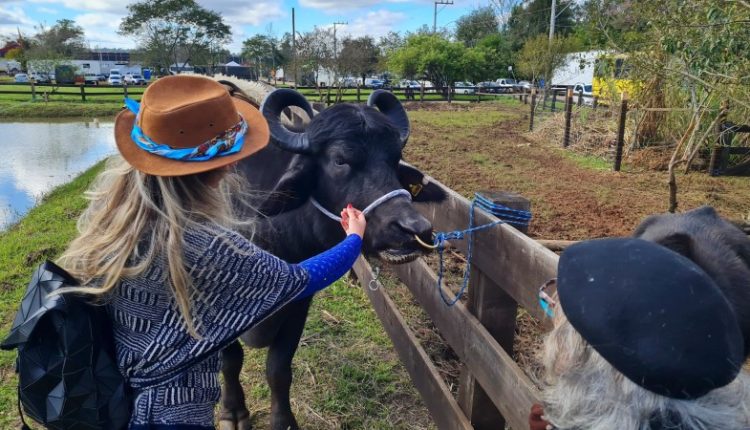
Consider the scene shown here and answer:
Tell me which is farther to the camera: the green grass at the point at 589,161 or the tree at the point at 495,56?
the tree at the point at 495,56

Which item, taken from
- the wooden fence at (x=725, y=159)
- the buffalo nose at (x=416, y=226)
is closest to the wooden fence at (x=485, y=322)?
the buffalo nose at (x=416, y=226)

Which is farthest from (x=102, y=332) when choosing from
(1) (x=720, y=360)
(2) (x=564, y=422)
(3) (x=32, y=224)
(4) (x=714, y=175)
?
(4) (x=714, y=175)

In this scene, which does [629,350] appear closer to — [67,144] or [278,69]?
[67,144]

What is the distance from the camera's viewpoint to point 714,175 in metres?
11.1

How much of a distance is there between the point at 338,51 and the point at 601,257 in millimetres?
41300

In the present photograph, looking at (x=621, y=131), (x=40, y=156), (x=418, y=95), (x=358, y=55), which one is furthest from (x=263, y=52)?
(x=621, y=131)

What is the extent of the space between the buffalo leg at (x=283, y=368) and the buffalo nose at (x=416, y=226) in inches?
38.2

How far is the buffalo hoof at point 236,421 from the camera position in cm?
331

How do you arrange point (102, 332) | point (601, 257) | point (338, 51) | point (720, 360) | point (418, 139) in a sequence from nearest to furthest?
point (720, 360) < point (601, 257) < point (102, 332) < point (418, 139) < point (338, 51)

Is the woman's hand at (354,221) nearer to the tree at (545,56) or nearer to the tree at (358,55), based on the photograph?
the tree at (545,56)

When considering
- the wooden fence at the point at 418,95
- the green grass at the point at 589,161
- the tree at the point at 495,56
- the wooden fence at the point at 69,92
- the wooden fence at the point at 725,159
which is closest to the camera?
the wooden fence at the point at 725,159

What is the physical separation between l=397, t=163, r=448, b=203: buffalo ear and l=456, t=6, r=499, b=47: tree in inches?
2601

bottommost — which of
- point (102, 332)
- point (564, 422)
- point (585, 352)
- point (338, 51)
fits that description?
point (102, 332)

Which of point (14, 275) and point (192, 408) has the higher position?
point (192, 408)
